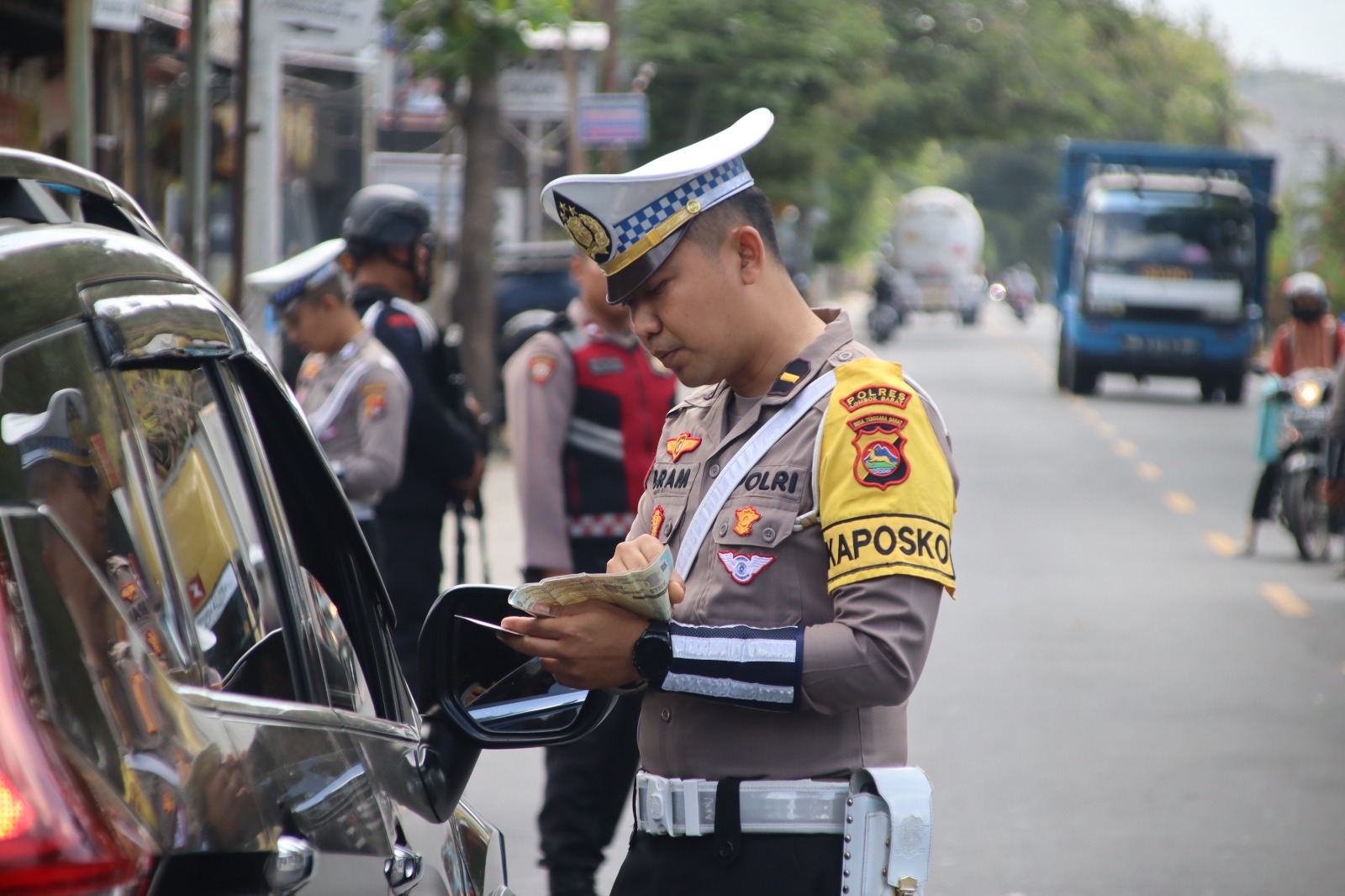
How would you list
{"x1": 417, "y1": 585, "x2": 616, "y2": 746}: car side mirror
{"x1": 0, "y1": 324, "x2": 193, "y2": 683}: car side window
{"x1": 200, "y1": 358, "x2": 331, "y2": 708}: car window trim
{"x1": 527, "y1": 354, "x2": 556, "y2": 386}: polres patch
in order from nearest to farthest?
{"x1": 0, "y1": 324, "x2": 193, "y2": 683}: car side window, {"x1": 200, "y1": 358, "x2": 331, "y2": 708}: car window trim, {"x1": 417, "y1": 585, "x2": 616, "y2": 746}: car side mirror, {"x1": 527, "y1": 354, "x2": 556, "y2": 386}: polres patch

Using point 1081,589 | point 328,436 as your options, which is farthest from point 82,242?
point 1081,589

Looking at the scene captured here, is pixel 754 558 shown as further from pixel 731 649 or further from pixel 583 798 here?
pixel 583 798

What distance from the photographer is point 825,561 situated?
2305 millimetres

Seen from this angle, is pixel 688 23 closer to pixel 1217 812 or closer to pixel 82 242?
pixel 1217 812

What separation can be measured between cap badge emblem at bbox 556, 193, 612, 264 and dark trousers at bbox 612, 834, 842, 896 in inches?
32.4

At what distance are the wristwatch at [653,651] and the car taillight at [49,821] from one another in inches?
36.5

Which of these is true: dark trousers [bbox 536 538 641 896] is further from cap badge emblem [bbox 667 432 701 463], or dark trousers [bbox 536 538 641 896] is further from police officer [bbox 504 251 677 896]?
cap badge emblem [bbox 667 432 701 463]

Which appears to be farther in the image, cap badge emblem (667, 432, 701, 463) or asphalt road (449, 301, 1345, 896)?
asphalt road (449, 301, 1345, 896)

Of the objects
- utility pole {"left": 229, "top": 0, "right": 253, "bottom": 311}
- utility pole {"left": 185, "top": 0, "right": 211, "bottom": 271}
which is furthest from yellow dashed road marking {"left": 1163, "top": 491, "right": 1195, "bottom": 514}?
utility pole {"left": 185, "top": 0, "right": 211, "bottom": 271}

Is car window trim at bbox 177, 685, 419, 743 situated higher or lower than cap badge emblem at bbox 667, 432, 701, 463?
lower

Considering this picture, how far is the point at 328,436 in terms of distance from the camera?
507 centimetres

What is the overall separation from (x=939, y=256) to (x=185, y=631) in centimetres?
5092

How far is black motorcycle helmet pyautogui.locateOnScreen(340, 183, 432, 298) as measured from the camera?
17.3ft

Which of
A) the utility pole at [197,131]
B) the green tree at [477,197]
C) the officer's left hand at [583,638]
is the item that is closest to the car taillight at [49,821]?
the officer's left hand at [583,638]
